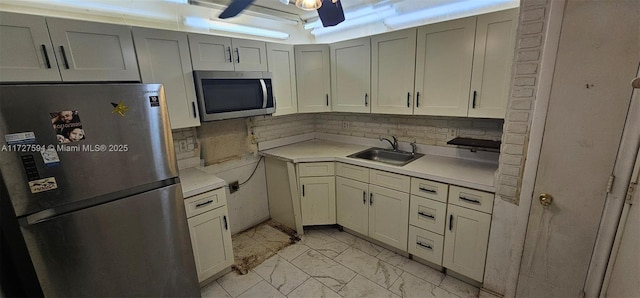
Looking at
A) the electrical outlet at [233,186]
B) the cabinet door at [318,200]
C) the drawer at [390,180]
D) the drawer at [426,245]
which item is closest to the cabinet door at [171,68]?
the electrical outlet at [233,186]

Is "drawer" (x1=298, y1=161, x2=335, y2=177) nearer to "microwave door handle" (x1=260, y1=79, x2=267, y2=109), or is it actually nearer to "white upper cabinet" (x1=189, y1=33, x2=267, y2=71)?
"microwave door handle" (x1=260, y1=79, x2=267, y2=109)

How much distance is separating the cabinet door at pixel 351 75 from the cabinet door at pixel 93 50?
1.75m

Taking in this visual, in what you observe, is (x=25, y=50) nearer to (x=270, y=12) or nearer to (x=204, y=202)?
(x=204, y=202)

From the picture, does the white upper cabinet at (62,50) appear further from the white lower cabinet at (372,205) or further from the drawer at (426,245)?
A: the drawer at (426,245)

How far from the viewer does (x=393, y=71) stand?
2.34 metres

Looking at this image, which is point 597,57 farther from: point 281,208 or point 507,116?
point 281,208

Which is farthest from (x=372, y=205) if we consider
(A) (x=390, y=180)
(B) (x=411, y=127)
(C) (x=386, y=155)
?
(B) (x=411, y=127)

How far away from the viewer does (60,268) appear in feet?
4.40

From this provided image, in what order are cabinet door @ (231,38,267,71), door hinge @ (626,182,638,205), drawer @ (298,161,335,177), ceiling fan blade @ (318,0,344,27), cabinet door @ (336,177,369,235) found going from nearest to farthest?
door hinge @ (626,182,638,205) → ceiling fan blade @ (318,0,344,27) → cabinet door @ (231,38,267,71) → cabinet door @ (336,177,369,235) → drawer @ (298,161,335,177)

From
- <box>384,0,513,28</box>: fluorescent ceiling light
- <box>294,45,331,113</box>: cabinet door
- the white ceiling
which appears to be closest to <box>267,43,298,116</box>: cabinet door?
<box>294,45,331,113</box>: cabinet door

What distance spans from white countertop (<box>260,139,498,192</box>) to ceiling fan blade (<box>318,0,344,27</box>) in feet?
4.01

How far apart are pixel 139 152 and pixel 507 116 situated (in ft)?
7.20

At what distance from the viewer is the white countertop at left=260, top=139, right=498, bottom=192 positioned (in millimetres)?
A: 1873

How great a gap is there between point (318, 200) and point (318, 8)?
1.79m
